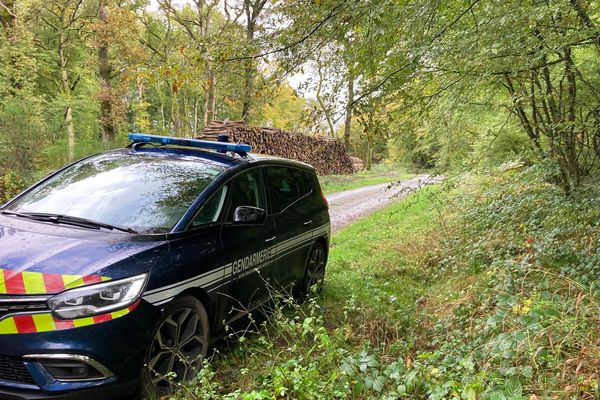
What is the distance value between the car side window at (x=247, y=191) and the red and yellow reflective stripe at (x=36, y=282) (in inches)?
56.7

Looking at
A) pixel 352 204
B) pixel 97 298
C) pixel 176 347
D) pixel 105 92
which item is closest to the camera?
pixel 97 298

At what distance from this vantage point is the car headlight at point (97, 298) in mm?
2492

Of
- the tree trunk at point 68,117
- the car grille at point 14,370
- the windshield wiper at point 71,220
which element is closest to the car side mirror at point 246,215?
the windshield wiper at point 71,220

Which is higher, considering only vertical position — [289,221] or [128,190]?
[128,190]

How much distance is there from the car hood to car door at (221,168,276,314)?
820 millimetres

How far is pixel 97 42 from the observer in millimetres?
18344

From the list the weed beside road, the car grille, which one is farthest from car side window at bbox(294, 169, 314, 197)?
the car grille

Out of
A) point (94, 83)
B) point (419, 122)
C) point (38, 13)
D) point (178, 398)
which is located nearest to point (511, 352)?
point (178, 398)

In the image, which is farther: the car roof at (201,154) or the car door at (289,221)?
the car door at (289,221)

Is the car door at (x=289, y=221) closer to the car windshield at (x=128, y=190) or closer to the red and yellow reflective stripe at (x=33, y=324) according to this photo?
the car windshield at (x=128, y=190)

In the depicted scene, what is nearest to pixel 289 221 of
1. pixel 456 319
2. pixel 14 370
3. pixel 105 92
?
pixel 456 319

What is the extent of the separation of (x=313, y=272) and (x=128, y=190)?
282 centimetres

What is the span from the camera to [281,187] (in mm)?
4812

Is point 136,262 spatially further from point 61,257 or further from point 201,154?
point 201,154
